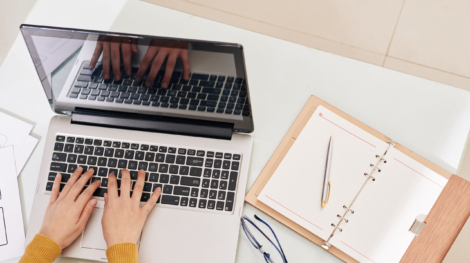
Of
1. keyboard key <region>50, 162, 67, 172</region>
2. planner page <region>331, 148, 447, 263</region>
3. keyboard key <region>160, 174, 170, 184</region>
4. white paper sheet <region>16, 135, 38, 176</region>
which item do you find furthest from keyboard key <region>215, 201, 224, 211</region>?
white paper sheet <region>16, 135, 38, 176</region>

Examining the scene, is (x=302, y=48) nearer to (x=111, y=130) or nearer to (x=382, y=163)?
(x=382, y=163)

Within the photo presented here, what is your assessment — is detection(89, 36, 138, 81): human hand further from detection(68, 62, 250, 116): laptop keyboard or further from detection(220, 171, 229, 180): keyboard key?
detection(220, 171, 229, 180): keyboard key

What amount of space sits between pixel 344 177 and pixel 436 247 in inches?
8.4

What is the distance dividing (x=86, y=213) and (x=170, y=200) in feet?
0.58

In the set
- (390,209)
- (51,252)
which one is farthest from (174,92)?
(390,209)

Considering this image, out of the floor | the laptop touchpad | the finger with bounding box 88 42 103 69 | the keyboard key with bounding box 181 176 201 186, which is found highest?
the floor

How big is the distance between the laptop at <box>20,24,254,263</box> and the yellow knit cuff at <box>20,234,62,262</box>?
1.1 inches

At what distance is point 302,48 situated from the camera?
0.75 meters

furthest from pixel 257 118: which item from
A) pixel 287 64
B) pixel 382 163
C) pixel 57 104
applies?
pixel 57 104

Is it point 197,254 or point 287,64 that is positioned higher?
point 287,64

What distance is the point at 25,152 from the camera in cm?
73

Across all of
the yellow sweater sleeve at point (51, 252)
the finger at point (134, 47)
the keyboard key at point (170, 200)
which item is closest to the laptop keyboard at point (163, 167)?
the keyboard key at point (170, 200)

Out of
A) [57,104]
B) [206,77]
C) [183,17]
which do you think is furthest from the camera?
[183,17]

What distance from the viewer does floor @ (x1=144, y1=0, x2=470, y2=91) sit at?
965mm
